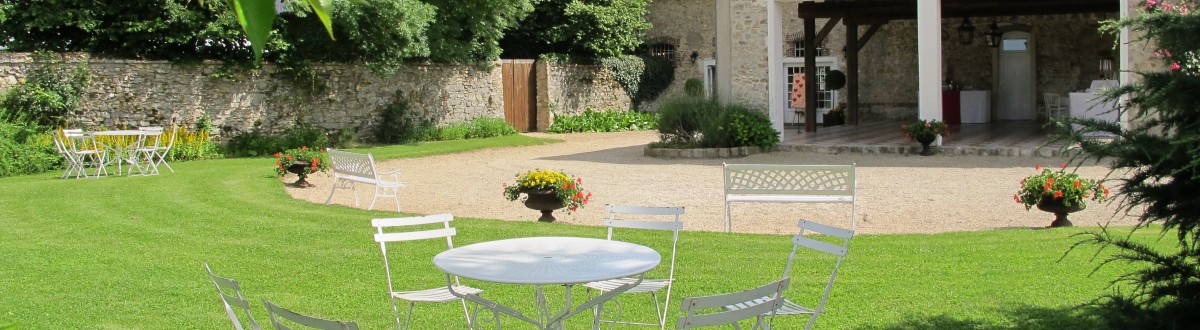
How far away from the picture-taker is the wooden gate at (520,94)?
2147 cm

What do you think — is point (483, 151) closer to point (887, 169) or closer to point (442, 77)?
point (442, 77)

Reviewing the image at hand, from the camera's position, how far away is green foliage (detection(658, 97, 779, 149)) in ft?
48.9

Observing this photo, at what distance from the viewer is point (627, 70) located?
23.5 meters

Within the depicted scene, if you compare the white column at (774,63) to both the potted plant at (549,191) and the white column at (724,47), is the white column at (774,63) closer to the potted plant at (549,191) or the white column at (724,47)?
the white column at (724,47)

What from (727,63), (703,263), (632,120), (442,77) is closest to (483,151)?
(442,77)

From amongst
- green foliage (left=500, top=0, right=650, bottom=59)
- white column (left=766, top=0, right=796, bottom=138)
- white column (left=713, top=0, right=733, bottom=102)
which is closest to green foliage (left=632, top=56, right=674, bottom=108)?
green foliage (left=500, top=0, right=650, bottom=59)

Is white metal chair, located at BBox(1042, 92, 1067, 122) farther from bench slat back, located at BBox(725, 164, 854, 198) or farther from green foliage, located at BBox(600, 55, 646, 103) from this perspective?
bench slat back, located at BBox(725, 164, 854, 198)

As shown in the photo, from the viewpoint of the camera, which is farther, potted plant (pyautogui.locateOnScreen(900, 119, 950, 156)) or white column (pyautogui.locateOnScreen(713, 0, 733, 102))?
white column (pyautogui.locateOnScreen(713, 0, 733, 102))

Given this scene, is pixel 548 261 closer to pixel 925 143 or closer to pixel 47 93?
pixel 925 143

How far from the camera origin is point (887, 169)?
12.7m

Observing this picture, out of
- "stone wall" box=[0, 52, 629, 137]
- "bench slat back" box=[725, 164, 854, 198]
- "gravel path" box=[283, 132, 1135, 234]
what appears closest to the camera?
"bench slat back" box=[725, 164, 854, 198]

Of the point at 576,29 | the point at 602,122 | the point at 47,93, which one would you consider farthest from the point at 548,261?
the point at 602,122

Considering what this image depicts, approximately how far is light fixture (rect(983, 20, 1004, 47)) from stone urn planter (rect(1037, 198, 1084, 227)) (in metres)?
12.8

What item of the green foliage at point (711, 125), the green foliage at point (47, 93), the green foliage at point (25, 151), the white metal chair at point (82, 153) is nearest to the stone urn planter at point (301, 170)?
the white metal chair at point (82, 153)
